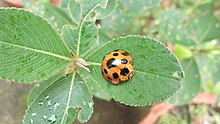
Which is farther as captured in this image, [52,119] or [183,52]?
[183,52]

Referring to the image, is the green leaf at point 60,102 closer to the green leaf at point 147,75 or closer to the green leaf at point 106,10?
the green leaf at point 147,75

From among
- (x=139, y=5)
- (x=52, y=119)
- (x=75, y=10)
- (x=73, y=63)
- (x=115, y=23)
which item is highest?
(x=115, y=23)

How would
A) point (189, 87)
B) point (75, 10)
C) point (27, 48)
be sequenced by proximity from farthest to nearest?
point (189, 87) < point (75, 10) < point (27, 48)

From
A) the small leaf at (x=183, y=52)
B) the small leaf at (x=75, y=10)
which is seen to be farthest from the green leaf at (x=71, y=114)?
the small leaf at (x=183, y=52)

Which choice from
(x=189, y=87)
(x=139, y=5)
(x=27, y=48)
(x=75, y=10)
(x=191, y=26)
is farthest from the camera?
(x=191, y=26)

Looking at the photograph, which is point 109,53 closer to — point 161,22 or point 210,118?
point 161,22

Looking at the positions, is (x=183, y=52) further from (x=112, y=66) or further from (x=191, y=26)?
(x=112, y=66)

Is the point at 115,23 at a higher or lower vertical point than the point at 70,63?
higher

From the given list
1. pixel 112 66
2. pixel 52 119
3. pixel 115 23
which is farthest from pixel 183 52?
pixel 52 119

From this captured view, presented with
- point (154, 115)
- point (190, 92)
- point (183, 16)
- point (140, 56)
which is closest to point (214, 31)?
point (183, 16)
